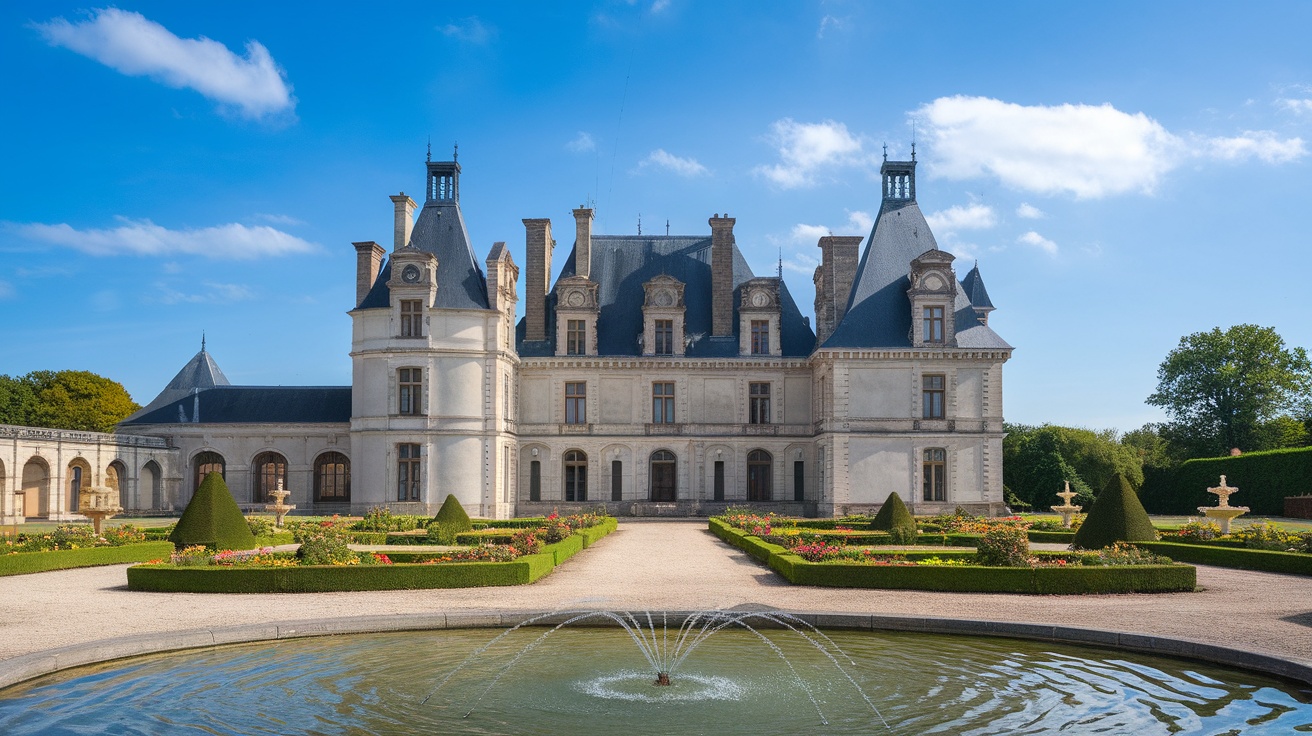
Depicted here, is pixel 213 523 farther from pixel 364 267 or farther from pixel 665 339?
pixel 665 339

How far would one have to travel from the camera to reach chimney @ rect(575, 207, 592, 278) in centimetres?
4028

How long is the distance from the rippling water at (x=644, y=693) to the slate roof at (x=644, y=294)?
28.8 metres

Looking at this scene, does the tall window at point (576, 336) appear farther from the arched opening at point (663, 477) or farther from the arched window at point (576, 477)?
the arched opening at point (663, 477)

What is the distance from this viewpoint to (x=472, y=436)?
35.6m

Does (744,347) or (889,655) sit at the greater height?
(744,347)

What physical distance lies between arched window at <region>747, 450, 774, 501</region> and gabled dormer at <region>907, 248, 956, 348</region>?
24.7 ft

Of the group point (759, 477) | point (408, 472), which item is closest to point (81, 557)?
point (408, 472)

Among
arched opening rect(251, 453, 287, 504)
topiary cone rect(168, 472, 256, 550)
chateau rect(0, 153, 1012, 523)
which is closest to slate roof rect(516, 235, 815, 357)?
chateau rect(0, 153, 1012, 523)

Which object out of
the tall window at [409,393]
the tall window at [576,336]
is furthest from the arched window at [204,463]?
the tall window at [576,336]

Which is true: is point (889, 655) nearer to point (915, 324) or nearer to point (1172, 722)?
point (1172, 722)

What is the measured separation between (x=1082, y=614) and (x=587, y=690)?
7.21 metres

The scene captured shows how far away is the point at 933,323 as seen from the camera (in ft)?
120

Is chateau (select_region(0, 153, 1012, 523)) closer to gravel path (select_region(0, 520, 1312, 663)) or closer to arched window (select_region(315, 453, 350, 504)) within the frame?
arched window (select_region(315, 453, 350, 504))

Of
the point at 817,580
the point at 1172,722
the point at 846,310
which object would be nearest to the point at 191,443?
the point at 846,310
